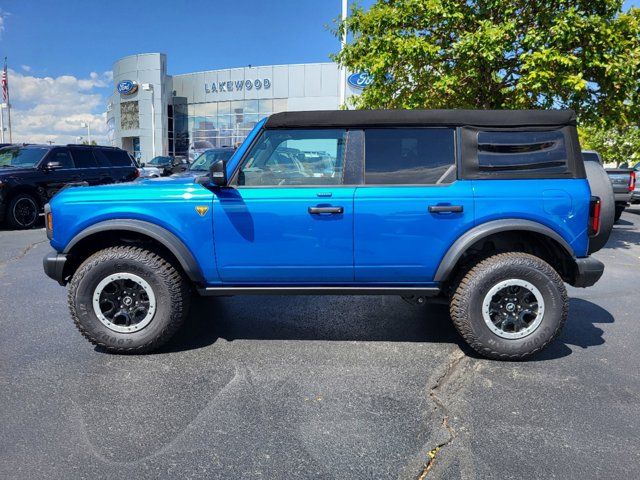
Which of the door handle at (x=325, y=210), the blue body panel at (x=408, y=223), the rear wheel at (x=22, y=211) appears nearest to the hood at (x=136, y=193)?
the door handle at (x=325, y=210)

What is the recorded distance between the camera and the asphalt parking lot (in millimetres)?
2393

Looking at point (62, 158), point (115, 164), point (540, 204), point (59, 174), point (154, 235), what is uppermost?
point (62, 158)

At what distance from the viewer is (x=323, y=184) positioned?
3605mm

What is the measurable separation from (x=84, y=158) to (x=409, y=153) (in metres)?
10.3

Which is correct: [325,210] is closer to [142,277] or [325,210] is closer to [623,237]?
[142,277]

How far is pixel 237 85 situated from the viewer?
37000 mm

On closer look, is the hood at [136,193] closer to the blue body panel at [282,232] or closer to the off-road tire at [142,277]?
the blue body panel at [282,232]

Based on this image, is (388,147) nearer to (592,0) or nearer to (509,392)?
(509,392)

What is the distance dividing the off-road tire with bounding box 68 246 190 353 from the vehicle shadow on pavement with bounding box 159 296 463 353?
0.26m

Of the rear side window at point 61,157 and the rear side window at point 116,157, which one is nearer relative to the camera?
the rear side window at point 61,157

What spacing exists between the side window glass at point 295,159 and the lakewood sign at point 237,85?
111 feet

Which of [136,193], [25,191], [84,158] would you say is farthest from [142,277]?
[84,158]

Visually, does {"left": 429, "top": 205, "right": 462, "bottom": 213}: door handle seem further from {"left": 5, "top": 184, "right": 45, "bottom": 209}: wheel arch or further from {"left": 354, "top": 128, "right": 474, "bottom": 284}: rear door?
{"left": 5, "top": 184, "right": 45, "bottom": 209}: wheel arch

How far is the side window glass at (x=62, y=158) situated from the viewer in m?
11.0
